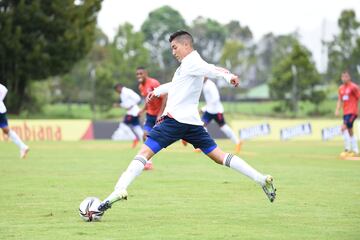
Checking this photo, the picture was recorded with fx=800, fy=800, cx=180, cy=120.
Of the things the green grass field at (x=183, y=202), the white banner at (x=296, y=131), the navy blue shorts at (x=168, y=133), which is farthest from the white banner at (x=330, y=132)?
the navy blue shorts at (x=168, y=133)

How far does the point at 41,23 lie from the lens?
46.9 m

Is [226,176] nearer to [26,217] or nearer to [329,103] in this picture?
[26,217]

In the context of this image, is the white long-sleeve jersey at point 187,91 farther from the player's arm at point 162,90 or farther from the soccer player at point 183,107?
the player's arm at point 162,90

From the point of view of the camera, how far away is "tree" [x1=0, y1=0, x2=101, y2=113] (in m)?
45.9

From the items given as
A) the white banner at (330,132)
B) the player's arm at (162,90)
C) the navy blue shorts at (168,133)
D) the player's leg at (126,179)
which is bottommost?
the white banner at (330,132)

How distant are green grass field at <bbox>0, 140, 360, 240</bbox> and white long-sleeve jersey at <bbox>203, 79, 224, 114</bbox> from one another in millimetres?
4715

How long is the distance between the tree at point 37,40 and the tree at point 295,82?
12078 millimetres

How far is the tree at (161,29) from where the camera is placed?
69.8 metres

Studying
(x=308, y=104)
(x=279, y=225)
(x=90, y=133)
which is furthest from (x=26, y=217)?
(x=308, y=104)

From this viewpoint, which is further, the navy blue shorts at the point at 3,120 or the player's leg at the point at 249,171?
the navy blue shorts at the point at 3,120

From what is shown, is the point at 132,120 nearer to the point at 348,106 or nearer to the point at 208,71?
the point at 348,106

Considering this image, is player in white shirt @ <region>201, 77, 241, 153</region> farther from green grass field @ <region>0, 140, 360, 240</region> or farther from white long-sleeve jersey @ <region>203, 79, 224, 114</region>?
green grass field @ <region>0, 140, 360, 240</region>

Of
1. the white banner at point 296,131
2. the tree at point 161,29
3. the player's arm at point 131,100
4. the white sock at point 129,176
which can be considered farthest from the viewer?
the tree at point 161,29

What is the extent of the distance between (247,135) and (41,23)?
15129 mm
